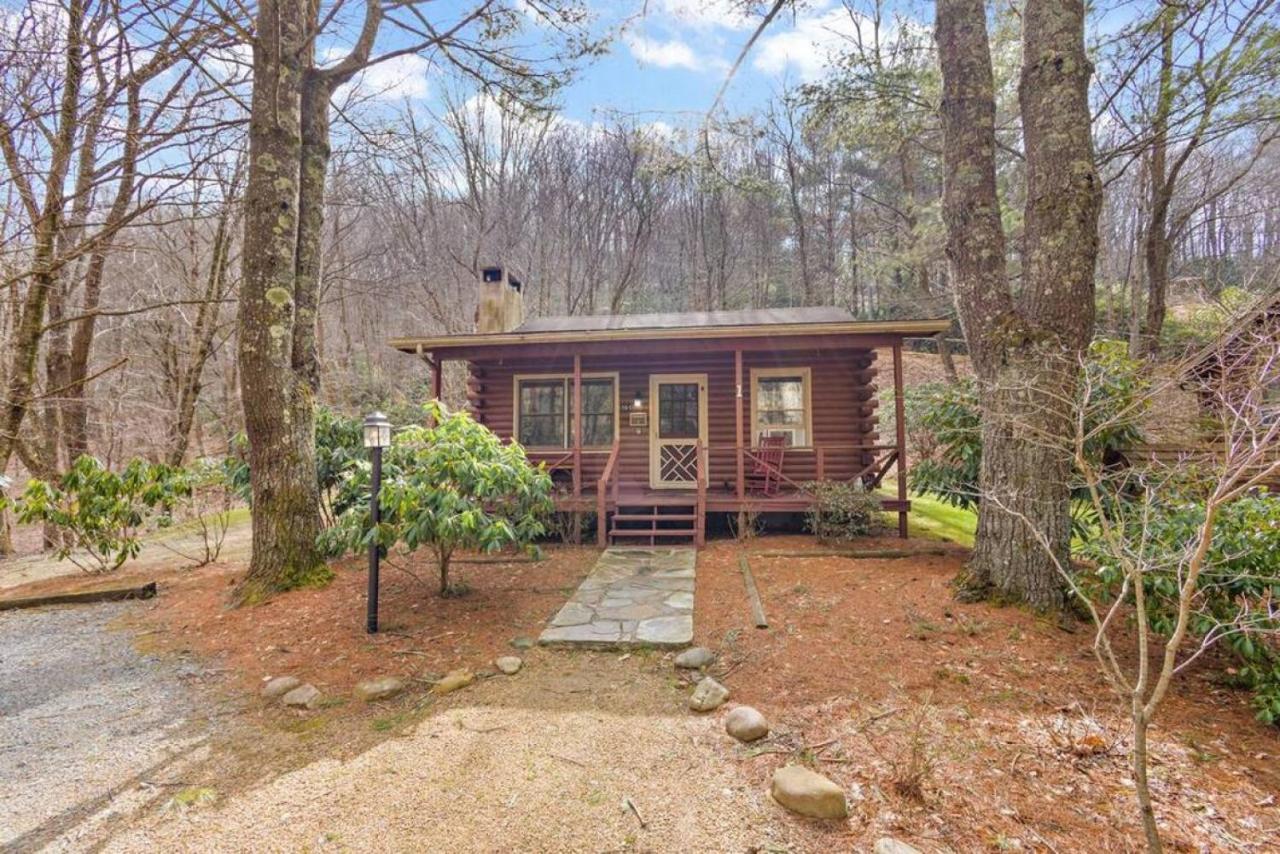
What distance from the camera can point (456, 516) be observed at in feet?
13.0

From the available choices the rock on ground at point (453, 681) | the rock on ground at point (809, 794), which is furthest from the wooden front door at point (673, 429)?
the rock on ground at point (809, 794)

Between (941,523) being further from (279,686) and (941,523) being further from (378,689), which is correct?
(279,686)

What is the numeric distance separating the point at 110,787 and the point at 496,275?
862 cm

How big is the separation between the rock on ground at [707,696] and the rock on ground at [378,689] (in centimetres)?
177

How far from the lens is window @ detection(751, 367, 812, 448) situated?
8.42m

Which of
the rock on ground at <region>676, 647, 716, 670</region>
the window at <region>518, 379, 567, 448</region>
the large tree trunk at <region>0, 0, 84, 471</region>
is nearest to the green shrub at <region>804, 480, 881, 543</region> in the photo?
the rock on ground at <region>676, 647, 716, 670</region>

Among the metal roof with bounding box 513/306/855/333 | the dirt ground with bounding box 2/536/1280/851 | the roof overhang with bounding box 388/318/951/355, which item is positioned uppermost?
the metal roof with bounding box 513/306/855/333

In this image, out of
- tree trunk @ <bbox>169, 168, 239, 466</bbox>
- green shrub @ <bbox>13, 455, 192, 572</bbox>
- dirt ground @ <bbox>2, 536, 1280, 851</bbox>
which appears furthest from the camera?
tree trunk @ <bbox>169, 168, 239, 466</bbox>

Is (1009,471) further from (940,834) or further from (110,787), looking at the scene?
(110,787)

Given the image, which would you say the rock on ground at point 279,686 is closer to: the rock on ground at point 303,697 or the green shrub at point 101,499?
the rock on ground at point 303,697

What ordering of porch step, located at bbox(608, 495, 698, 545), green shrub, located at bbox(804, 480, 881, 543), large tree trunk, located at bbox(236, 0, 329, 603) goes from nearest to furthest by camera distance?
large tree trunk, located at bbox(236, 0, 329, 603)
green shrub, located at bbox(804, 480, 881, 543)
porch step, located at bbox(608, 495, 698, 545)

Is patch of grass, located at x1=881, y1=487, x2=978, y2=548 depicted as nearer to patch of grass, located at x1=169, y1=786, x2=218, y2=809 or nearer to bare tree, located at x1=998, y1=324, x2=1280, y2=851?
bare tree, located at x1=998, y1=324, x2=1280, y2=851

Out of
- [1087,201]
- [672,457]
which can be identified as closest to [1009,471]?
[1087,201]

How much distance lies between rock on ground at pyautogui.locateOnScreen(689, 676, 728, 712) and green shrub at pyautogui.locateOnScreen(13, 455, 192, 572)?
5.88 metres
